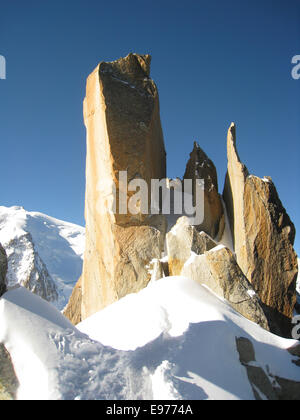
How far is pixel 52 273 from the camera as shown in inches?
7411

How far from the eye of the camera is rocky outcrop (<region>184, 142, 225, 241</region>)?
14.0 m

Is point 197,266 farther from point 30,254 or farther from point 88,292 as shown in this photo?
point 30,254

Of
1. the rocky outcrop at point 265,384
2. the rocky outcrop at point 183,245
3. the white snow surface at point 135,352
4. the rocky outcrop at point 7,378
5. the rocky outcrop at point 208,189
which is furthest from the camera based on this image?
the rocky outcrop at point 208,189

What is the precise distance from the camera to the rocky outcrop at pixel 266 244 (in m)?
10.9

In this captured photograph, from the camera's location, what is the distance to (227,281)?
28.0 feet

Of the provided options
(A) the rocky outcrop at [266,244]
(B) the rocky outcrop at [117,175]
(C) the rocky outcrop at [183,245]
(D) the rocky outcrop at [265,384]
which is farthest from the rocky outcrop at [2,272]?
(A) the rocky outcrop at [266,244]

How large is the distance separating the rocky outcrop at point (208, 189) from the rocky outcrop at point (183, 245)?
105 inches

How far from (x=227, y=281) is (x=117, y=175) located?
6321 mm

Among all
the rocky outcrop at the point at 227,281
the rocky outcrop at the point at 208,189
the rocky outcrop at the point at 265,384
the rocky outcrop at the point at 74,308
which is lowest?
the rocky outcrop at the point at 74,308

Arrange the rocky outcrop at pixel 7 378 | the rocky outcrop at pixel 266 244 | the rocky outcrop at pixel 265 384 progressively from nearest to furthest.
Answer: the rocky outcrop at pixel 7 378, the rocky outcrop at pixel 265 384, the rocky outcrop at pixel 266 244

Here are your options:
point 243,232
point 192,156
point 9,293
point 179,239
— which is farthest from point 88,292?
point 9,293

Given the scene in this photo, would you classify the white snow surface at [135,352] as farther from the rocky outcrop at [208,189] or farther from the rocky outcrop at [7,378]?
the rocky outcrop at [208,189]

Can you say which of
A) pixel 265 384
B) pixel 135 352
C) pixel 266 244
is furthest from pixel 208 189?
pixel 135 352

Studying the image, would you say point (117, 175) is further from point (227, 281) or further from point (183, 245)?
point (227, 281)
